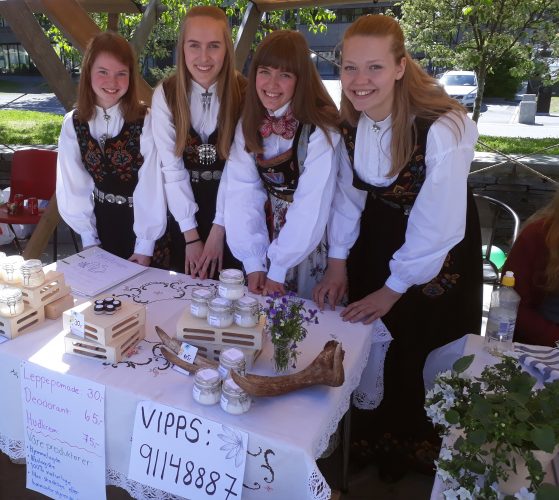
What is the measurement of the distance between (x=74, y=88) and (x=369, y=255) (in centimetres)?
→ 199

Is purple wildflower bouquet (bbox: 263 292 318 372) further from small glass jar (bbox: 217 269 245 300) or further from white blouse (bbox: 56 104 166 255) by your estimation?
white blouse (bbox: 56 104 166 255)

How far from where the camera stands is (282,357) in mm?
1426

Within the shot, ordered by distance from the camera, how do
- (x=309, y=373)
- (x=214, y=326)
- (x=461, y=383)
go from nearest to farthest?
(x=461, y=383) < (x=309, y=373) < (x=214, y=326)

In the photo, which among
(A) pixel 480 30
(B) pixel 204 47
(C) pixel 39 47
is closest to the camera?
(B) pixel 204 47

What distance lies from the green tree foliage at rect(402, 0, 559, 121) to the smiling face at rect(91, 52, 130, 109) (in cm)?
388

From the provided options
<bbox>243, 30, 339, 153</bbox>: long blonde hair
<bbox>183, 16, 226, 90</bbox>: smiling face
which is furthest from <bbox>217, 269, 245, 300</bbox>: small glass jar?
<bbox>183, 16, 226, 90</bbox>: smiling face

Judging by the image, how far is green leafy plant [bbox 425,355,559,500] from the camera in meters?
0.97

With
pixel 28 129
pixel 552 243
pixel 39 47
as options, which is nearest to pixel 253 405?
pixel 552 243

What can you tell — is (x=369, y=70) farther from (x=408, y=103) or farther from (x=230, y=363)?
(x=230, y=363)

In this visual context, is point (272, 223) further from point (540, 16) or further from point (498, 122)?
point (498, 122)

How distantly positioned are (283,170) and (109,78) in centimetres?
79

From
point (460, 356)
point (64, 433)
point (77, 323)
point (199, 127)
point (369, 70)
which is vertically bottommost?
point (64, 433)

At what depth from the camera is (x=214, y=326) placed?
4.82 ft

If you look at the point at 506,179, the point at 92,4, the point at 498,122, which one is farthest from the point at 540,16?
the point at 498,122
